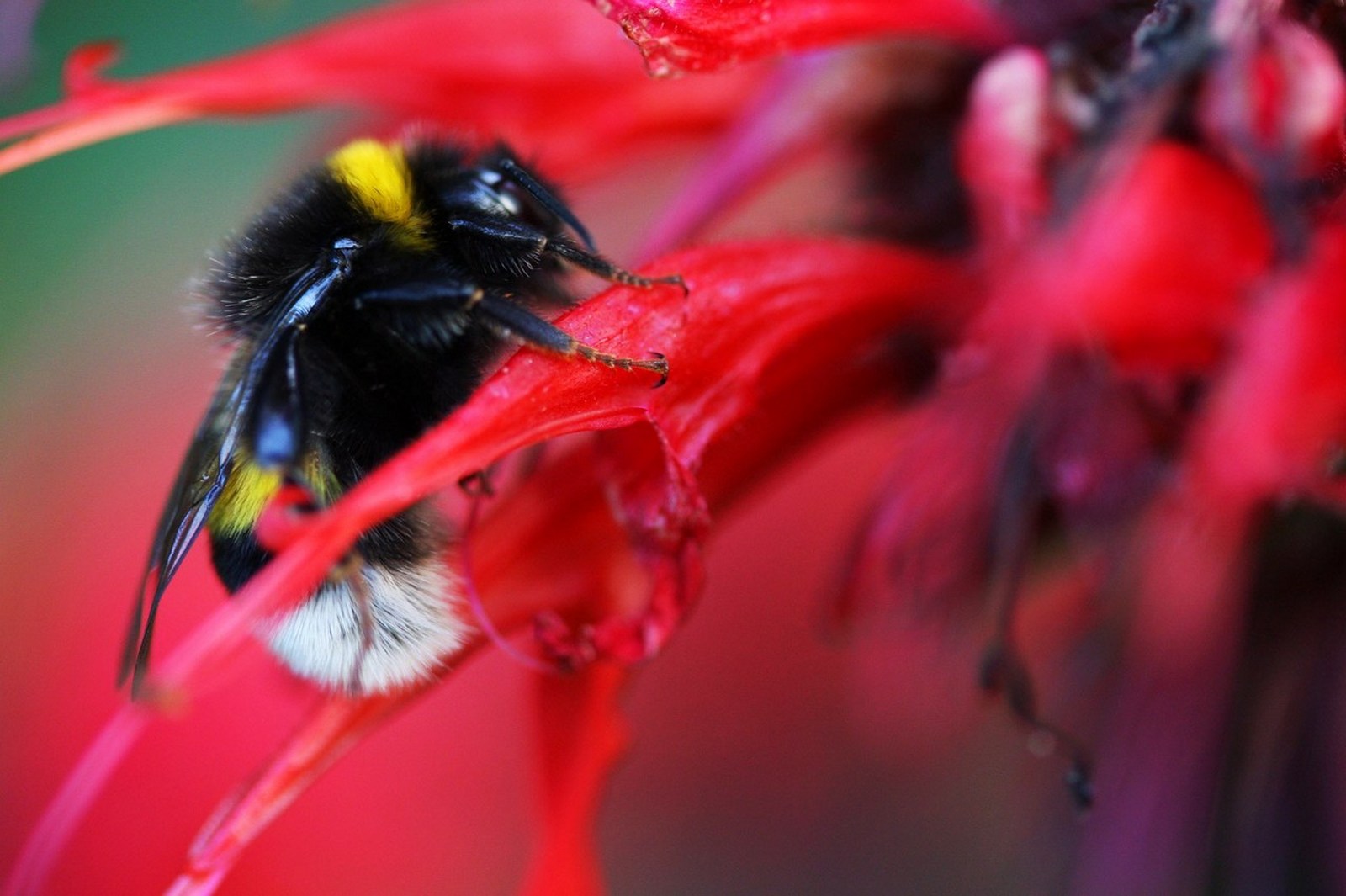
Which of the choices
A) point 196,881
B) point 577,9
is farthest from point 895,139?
point 196,881

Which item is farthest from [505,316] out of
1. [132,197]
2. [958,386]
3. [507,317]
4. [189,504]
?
[132,197]

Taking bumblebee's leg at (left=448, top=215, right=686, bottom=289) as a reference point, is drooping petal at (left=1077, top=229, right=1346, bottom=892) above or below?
below

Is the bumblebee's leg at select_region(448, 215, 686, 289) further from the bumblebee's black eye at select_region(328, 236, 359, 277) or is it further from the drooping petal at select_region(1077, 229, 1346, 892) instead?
the drooping petal at select_region(1077, 229, 1346, 892)

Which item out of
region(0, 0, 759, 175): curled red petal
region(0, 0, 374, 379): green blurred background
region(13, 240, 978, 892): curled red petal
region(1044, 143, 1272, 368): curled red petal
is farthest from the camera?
region(0, 0, 374, 379): green blurred background

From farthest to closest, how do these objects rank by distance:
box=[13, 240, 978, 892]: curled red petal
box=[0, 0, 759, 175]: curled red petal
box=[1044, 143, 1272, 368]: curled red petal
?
box=[0, 0, 759, 175]: curled red petal → box=[1044, 143, 1272, 368]: curled red petal → box=[13, 240, 978, 892]: curled red petal

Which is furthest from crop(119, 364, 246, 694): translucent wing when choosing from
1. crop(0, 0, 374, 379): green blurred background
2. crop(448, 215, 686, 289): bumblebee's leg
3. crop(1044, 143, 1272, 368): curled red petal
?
crop(0, 0, 374, 379): green blurred background

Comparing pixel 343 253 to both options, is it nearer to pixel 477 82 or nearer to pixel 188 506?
pixel 188 506

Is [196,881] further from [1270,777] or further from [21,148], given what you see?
[1270,777]
